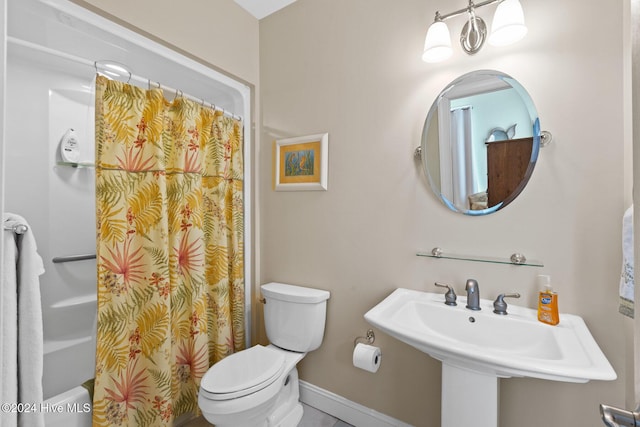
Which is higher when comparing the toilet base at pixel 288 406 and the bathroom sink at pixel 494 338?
the bathroom sink at pixel 494 338

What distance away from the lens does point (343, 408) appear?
1.75 m

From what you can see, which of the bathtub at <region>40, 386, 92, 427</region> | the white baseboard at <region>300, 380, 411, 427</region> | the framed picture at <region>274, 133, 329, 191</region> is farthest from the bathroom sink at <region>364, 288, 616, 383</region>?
the bathtub at <region>40, 386, 92, 427</region>

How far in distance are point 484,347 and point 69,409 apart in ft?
5.62

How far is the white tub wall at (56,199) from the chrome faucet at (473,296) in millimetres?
2312

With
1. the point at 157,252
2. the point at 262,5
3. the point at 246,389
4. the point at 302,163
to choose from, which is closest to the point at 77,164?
the point at 157,252

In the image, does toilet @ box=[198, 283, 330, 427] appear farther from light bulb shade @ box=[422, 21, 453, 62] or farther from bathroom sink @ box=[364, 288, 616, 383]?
light bulb shade @ box=[422, 21, 453, 62]

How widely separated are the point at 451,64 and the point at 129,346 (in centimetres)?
A: 207

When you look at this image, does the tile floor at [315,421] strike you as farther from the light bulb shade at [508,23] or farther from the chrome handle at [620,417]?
the light bulb shade at [508,23]

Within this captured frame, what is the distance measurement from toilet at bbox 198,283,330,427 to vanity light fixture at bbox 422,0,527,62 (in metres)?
1.41

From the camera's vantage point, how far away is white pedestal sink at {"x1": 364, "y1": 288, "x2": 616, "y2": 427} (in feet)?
2.80

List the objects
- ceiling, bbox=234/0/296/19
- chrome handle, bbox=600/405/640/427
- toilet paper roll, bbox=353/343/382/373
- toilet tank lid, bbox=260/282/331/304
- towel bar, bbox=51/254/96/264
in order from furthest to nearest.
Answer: ceiling, bbox=234/0/296/19, towel bar, bbox=51/254/96/264, toilet tank lid, bbox=260/282/331/304, toilet paper roll, bbox=353/343/382/373, chrome handle, bbox=600/405/640/427

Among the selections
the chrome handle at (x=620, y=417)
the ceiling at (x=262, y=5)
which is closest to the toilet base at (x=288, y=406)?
the chrome handle at (x=620, y=417)

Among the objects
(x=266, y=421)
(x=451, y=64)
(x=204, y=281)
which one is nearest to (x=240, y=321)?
(x=204, y=281)

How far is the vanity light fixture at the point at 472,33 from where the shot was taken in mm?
1185
